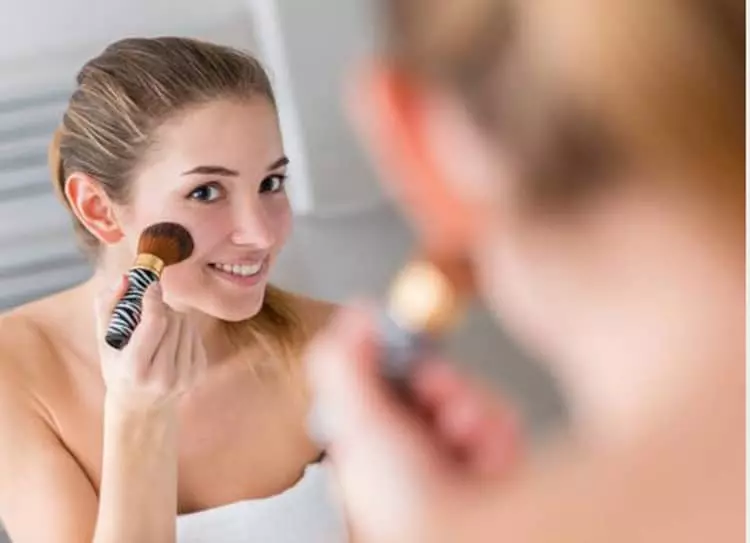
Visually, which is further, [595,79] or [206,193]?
[206,193]

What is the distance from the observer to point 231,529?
0.62 metres

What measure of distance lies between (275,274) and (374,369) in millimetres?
198

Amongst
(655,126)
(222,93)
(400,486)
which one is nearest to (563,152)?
(655,126)

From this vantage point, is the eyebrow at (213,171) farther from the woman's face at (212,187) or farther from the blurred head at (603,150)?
the blurred head at (603,150)

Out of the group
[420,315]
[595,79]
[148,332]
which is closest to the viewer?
[595,79]

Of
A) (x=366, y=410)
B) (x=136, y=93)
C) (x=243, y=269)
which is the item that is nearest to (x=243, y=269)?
(x=243, y=269)

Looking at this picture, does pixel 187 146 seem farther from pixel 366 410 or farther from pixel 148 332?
pixel 366 410

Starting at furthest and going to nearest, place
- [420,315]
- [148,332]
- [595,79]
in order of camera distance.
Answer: [148,332] → [420,315] → [595,79]

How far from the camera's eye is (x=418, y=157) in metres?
0.40

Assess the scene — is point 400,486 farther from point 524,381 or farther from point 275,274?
point 275,274

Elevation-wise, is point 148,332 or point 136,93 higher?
point 136,93

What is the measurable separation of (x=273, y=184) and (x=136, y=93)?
0.27ft

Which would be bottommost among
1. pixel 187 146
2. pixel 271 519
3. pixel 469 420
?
pixel 271 519

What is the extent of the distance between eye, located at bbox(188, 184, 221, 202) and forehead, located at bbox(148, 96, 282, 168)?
13 mm
